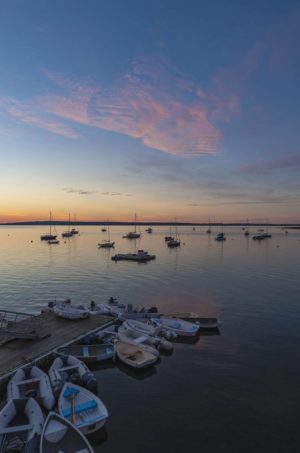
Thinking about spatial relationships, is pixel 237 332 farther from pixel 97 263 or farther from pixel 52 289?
pixel 97 263

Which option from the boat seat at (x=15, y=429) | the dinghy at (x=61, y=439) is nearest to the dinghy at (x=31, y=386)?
the boat seat at (x=15, y=429)

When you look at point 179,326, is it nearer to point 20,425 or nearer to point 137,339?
point 137,339

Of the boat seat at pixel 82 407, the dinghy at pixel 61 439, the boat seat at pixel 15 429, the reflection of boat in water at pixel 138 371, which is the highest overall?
the dinghy at pixel 61 439

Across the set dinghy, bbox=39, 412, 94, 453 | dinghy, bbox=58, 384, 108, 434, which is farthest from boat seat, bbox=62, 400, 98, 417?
dinghy, bbox=39, 412, 94, 453

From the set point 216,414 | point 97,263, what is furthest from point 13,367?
point 97,263

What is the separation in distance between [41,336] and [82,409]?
31.7ft

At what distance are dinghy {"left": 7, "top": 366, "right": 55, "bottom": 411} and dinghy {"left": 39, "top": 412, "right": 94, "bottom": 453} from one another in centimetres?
338

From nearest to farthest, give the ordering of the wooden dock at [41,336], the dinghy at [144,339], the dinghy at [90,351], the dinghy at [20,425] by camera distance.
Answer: the dinghy at [20,425], the wooden dock at [41,336], the dinghy at [90,351], the dinghy at [144,339]

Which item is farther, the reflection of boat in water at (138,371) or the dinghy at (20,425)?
the reflection of boat in water at (138,371)

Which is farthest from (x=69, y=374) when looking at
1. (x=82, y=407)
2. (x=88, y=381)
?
(x=82, y=407)

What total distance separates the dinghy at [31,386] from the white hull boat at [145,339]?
24.9ft

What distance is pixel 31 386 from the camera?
16.6 metres

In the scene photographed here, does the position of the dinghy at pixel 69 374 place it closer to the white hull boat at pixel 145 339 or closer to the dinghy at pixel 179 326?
the white hull boat at pixel 145 339

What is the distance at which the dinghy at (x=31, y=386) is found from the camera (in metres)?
15.6
